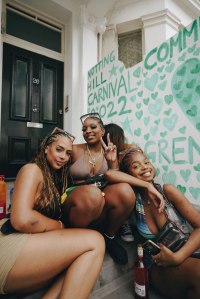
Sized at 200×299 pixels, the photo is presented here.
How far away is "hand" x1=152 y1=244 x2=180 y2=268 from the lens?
1422 millimetres

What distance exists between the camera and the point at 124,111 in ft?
→ 10.1

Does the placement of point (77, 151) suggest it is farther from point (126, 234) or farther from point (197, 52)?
point (197, 52)

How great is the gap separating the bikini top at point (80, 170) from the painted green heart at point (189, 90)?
1.08 m

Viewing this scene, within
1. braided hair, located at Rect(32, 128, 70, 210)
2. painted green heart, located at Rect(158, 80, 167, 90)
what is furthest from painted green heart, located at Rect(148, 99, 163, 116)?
braided hair, located at Rect(32, 128, 70, 210)

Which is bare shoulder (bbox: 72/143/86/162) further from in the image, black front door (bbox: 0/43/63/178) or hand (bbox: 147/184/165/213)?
black front door (bbox: 0/43/63/178)

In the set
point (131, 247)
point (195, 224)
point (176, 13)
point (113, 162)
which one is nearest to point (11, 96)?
point (113, 162)

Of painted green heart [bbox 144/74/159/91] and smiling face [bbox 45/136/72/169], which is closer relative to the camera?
smiling face [bbox 45/136/72/169]

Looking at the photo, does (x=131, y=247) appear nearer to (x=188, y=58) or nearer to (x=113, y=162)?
(x=113, y=162)

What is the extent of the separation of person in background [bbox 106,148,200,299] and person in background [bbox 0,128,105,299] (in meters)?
0.56

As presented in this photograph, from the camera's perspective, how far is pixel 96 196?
1.53 metres

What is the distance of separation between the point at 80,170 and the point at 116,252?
816 mm

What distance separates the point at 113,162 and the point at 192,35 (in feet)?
5.25

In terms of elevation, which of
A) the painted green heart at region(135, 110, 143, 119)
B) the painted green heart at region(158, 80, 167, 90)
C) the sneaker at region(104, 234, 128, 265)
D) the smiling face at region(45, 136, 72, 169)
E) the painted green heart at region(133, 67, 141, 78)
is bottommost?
the sneaker at region(104, 234, 128, 265)

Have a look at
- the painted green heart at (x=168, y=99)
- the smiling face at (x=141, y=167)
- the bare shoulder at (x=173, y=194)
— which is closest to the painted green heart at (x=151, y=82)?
the painted green heart at (x=168, y=99)
